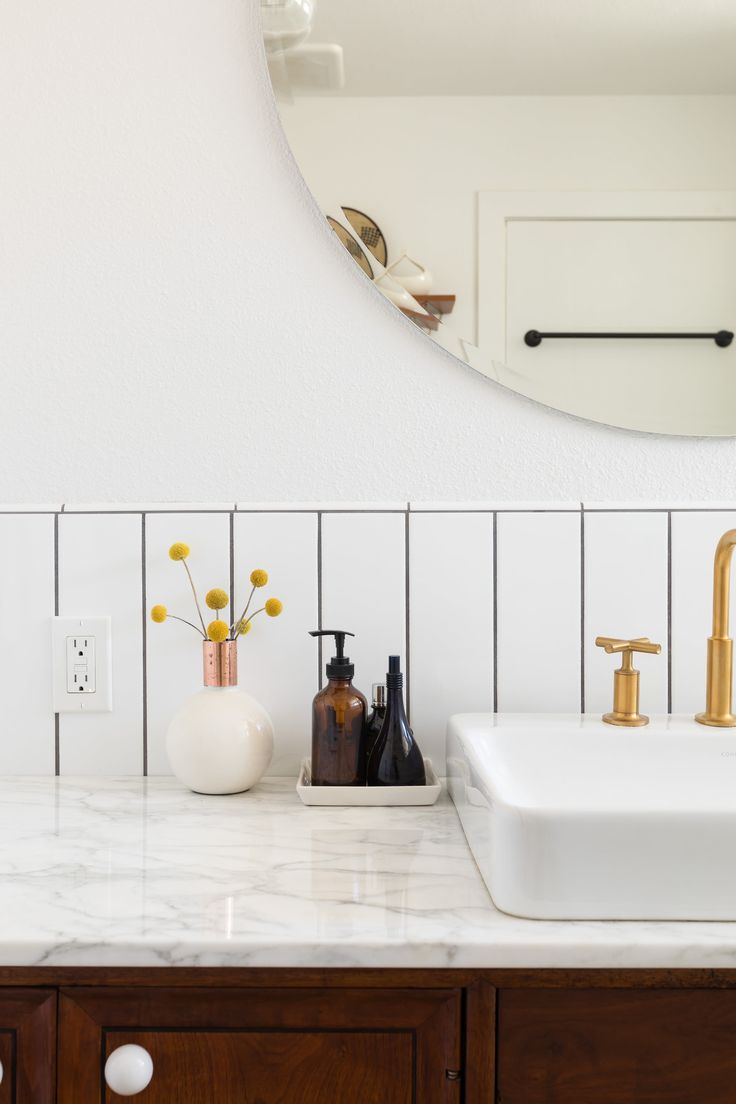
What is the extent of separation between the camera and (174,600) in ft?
3.77

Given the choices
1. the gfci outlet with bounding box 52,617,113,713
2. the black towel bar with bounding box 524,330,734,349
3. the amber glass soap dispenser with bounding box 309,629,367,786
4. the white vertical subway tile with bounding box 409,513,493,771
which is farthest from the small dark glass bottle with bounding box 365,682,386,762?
the black towel bar with bounding box 524,330,734,349

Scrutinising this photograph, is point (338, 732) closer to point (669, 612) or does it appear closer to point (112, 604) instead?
point (112, 604)

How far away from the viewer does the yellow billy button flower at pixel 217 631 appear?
40.9 inches

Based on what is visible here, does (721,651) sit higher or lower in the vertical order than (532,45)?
lower

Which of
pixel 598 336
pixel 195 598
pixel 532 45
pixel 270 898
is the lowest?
pixel 270 898

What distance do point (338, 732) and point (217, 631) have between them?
19 cm

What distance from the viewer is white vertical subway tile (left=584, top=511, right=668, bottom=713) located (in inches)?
45.6

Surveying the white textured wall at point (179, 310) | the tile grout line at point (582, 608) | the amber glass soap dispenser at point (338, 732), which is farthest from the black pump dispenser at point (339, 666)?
the tile grout line at point (582, 608)

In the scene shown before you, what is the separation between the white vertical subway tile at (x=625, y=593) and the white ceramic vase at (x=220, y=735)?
0.45m
